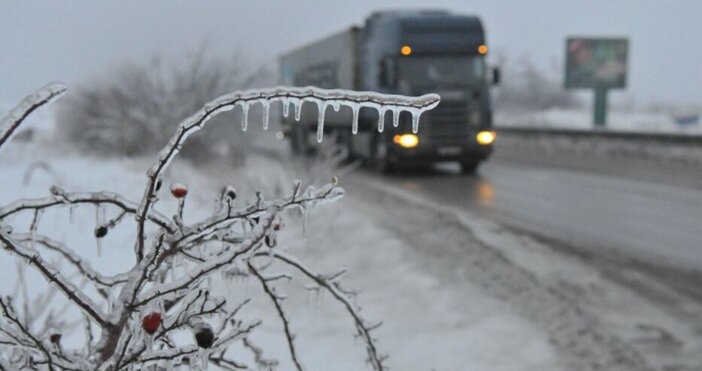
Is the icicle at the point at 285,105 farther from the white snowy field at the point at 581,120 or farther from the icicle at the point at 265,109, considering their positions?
the white snowy field at the point at 581,120

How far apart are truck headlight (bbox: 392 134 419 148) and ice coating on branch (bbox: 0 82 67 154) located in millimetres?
13904

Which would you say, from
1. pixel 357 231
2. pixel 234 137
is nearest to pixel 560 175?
pixel 234 137

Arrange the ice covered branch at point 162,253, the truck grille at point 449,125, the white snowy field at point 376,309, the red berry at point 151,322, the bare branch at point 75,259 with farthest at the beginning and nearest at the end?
the truck grille at point 449,125, the white snowy field at point 376,309, the bare branch at point 75,259, the ice covered branch at point 162,253, the red berry at point 151,322

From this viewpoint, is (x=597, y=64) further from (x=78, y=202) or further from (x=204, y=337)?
(x=204, y=337)

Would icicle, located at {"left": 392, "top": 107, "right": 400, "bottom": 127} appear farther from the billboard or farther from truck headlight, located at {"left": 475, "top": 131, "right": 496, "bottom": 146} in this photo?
the billboard

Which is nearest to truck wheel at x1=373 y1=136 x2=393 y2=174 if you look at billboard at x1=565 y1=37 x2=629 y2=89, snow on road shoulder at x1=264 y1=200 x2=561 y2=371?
snow on road shoulder at x1=264 y1=200 x2=561 y2=371

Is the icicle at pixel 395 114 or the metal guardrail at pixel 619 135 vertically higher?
the icicle at pixel 395 114

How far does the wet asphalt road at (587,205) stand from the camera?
791 centimetres

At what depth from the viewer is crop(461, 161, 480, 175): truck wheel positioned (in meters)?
16.2

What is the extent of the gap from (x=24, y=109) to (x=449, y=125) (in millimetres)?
14418

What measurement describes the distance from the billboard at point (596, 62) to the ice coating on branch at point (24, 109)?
35.7 m

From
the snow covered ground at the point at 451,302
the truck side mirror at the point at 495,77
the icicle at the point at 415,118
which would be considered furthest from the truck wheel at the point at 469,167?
the icicle at the point at 415,118

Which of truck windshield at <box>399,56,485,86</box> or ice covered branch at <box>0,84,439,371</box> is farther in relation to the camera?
truck windshield at <box>399,56,485,86</box>

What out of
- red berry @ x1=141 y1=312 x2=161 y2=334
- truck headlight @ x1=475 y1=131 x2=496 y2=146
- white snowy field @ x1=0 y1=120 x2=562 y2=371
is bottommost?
white snowy field @ x1=0 y1=120 x2=562 y2=371
